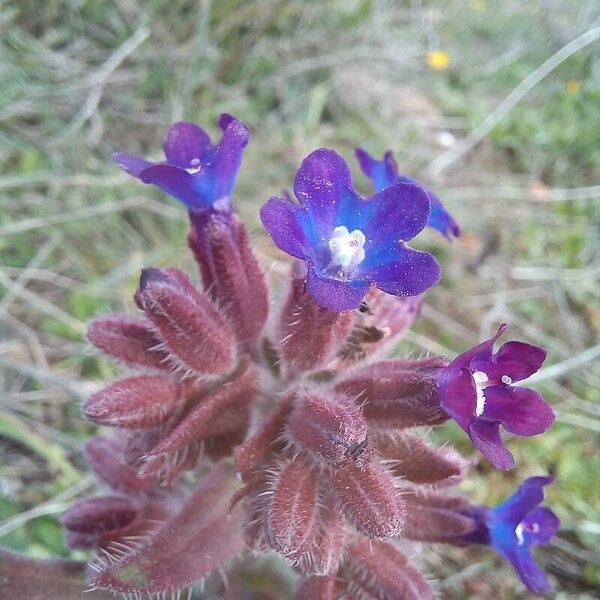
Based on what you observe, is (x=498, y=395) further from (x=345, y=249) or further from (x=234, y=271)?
(x=234, y=271)

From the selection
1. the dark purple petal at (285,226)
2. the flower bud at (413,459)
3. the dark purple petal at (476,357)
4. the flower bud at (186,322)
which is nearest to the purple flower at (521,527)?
the flower bud at (413,459)

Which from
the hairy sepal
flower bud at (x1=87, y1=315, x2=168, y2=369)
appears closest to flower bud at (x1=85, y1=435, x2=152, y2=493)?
the hairy sepal

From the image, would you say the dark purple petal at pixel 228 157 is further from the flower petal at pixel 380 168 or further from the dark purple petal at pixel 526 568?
the dark purple petal at pixel 526 568

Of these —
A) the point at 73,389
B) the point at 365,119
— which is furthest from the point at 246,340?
the point at 365,119

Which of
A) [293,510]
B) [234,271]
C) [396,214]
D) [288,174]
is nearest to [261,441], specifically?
[293,510]

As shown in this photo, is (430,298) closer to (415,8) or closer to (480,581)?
(480,581)

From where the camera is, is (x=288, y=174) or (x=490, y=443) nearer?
(x=490, y=443)
